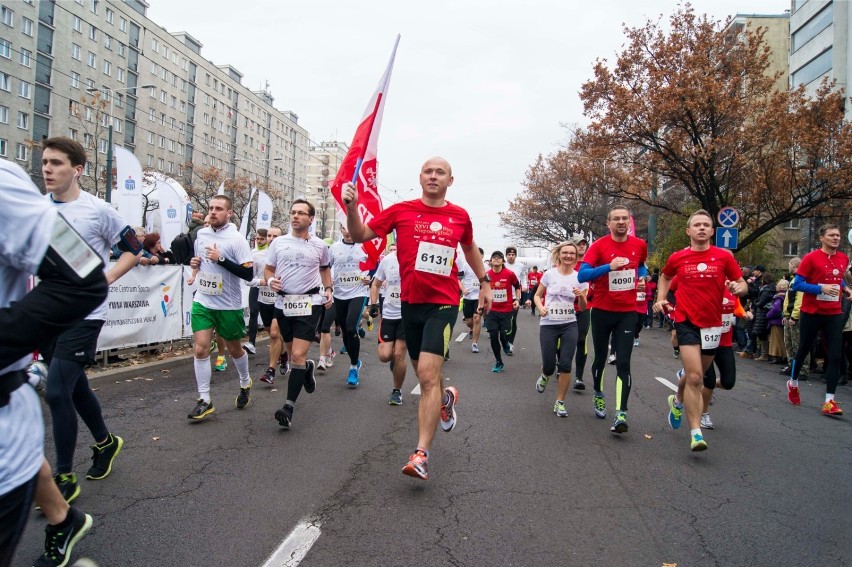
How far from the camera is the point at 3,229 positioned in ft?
5.52

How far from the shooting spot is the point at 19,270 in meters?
1.79

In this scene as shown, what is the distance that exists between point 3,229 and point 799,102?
25.4 metres

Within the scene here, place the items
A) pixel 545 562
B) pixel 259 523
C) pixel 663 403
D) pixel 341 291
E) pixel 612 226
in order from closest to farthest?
pixel 545 562
pixel 259 523
pixel 612 226
pixel 663 403
pixel 341 291

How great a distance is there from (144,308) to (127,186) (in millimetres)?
6586

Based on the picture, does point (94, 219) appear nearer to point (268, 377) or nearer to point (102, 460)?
point (102, 460)

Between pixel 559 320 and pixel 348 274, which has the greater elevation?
pixel 348 274

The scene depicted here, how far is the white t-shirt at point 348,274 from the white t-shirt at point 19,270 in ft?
23.7

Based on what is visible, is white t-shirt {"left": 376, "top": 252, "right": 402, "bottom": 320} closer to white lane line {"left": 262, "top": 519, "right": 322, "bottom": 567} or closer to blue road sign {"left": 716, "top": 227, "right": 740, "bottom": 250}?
white lane line {"left": 262, "top": 519, "right": 322, "bottom": 567}

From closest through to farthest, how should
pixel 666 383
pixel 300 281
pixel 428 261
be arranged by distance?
pixel 428 261 < pixel 300 281 < pixel 666 383

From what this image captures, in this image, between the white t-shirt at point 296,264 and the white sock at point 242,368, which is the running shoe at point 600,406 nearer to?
the white t-shirt at point 296,264

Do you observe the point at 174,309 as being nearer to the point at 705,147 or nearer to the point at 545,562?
the point at 545,562

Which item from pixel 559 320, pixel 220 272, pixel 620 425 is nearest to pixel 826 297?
pixel 559 320

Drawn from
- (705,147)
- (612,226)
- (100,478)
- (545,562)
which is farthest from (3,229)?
(705,147)

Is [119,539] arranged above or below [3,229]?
below
